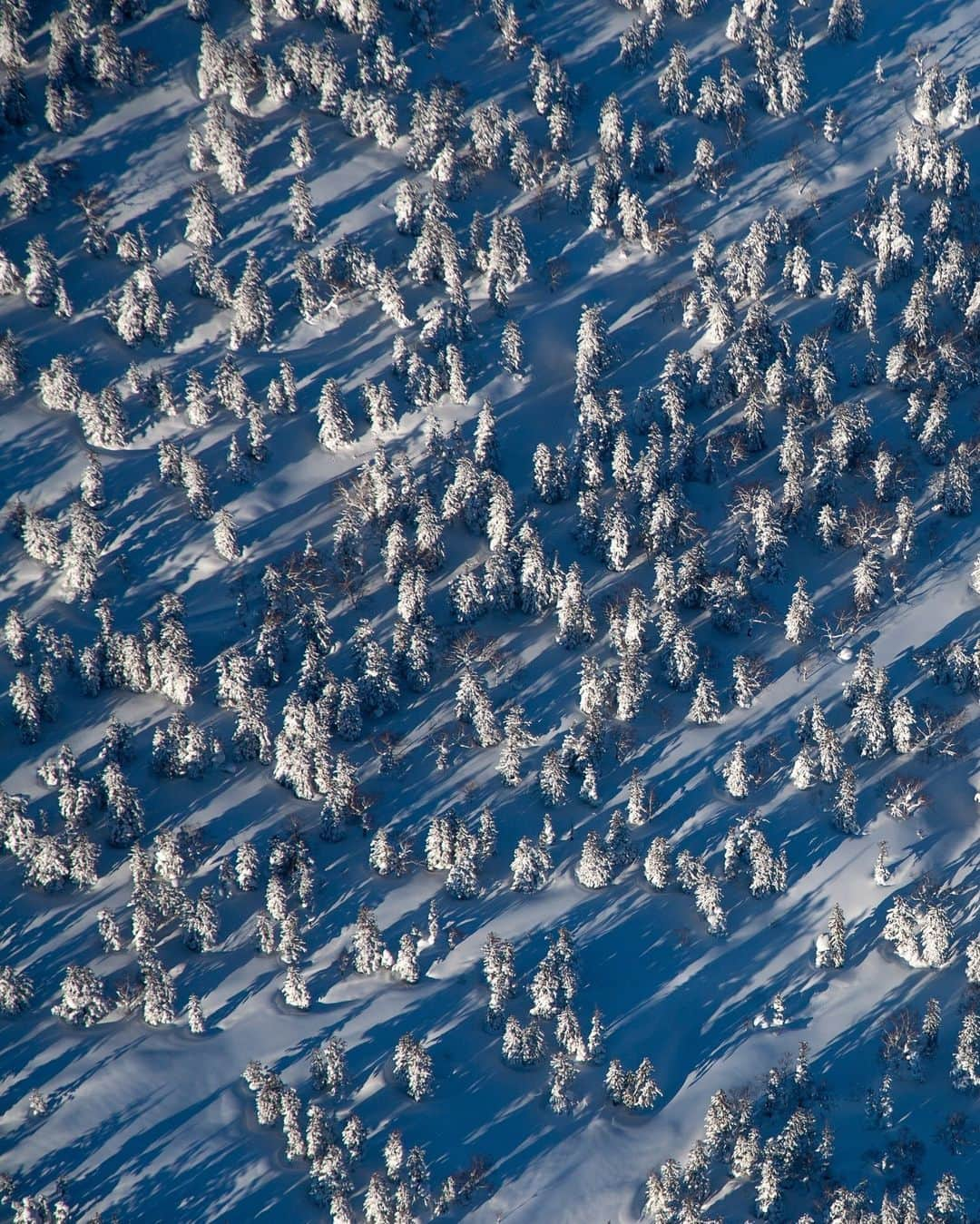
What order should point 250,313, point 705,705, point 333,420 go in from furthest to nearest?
1. point 250,313
2. point 333,420
3. point 705,705

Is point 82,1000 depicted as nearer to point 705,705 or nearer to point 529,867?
point 529,867

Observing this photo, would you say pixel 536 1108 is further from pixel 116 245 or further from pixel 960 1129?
pixel 116 245

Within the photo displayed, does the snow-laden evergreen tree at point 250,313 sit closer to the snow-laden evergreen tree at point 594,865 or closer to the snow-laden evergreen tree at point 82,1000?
the snow-laden evergreen tree at point 594,865

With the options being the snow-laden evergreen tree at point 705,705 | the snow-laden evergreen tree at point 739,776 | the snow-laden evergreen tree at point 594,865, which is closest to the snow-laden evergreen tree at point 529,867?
the snow-laden evergreen tree at point 594,865

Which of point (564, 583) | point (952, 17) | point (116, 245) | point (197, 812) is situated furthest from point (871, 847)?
point (952, 17)

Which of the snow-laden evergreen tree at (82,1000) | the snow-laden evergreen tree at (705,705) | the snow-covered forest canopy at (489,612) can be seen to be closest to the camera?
the snow-covered forest canopy at (489,612)

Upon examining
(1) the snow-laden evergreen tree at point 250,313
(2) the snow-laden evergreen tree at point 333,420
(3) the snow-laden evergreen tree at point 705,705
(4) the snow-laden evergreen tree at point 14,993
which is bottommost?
(3) the snow-laden evergreen tree at point 705,705

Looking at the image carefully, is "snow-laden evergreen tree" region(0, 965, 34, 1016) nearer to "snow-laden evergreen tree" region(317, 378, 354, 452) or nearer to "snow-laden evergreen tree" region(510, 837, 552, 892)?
"snow-laden evergreen tree" region(510, 837, 552, 892)

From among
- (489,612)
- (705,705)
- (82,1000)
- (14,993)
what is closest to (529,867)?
(705,705)

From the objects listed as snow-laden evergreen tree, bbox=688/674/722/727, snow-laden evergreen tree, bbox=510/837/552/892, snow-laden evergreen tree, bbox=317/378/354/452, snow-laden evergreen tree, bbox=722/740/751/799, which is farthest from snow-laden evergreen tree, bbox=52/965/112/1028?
snow-laden evergreen tree, bbox=317/378/354/452
